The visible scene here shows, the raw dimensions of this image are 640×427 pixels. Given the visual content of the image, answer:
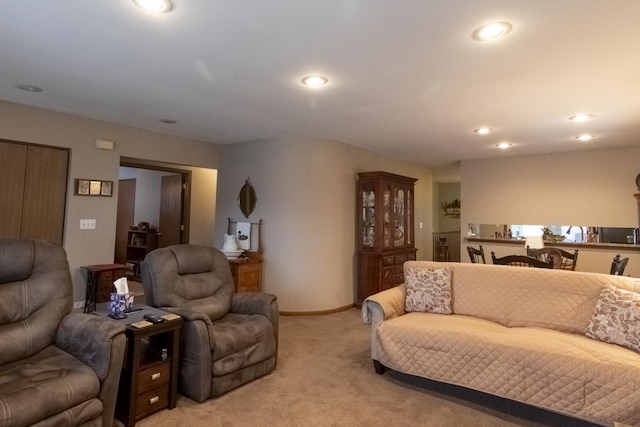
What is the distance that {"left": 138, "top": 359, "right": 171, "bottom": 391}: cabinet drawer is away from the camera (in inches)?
90.4

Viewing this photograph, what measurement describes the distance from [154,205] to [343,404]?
19.2 ft

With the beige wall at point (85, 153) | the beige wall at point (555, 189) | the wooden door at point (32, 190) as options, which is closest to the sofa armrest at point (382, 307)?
the beige wall at point (85, 153)

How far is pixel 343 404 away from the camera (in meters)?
2.57

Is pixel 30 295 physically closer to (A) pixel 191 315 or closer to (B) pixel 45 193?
(A) pixel 191 315

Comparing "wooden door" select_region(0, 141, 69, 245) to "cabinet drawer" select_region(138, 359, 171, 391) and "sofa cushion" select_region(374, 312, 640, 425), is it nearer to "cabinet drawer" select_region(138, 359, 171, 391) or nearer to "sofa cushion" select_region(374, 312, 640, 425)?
"cabinet drawer" select_region(138, 359, 171, 391)

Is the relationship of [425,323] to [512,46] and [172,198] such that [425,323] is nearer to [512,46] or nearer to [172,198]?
[512,46]

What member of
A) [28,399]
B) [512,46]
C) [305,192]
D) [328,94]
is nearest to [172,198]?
[305,192]

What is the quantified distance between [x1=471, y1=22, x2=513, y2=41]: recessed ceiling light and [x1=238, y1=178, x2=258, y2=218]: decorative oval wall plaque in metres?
3.65

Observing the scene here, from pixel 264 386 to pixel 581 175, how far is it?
565 cm

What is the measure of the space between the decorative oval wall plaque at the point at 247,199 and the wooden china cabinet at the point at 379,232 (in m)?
1.61

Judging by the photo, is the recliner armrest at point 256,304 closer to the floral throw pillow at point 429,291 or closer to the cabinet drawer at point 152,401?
the cabinet drawer at point 152,401

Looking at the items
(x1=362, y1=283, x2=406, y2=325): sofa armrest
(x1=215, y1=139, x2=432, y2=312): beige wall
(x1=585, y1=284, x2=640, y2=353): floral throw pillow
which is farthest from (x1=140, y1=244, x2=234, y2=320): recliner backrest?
(x1=585, y1=284, x2=640, y2=353): floral throw pillow

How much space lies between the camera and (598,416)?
2133 millimetres

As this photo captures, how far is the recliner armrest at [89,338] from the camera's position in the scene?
199 cm
